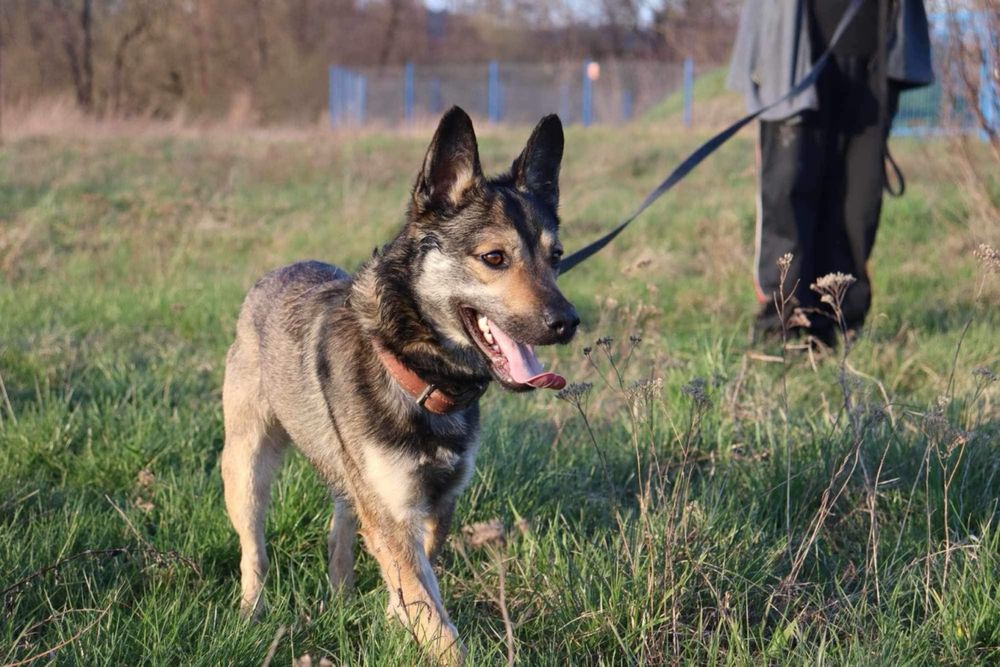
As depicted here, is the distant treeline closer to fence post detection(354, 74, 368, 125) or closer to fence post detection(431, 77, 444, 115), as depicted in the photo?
fence post detection(354, 74, 368, 125)

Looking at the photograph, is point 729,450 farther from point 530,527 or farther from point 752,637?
point 752,637

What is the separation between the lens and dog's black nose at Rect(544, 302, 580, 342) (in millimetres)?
2857

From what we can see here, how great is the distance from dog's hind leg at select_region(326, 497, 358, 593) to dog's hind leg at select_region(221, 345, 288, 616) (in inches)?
8.9

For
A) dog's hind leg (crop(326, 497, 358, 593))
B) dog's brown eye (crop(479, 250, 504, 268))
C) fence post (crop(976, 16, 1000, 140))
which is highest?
fence post (crop(976, 16, 1000, 140))

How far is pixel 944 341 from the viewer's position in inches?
235

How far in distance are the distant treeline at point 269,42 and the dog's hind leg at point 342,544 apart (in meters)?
21.8

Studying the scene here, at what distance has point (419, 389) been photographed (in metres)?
3.00

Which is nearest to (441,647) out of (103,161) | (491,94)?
(103,161)

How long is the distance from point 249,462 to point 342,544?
1.48 feet

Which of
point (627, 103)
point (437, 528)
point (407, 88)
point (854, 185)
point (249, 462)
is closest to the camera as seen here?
point (437, 528)

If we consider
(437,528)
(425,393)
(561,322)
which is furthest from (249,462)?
(561,322)

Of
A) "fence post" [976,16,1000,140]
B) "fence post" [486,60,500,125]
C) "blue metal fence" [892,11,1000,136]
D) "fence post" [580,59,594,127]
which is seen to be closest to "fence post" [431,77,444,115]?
"fence post" [486,60,500,125]

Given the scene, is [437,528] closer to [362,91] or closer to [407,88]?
[362,91]

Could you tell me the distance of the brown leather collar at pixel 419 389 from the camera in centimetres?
300
